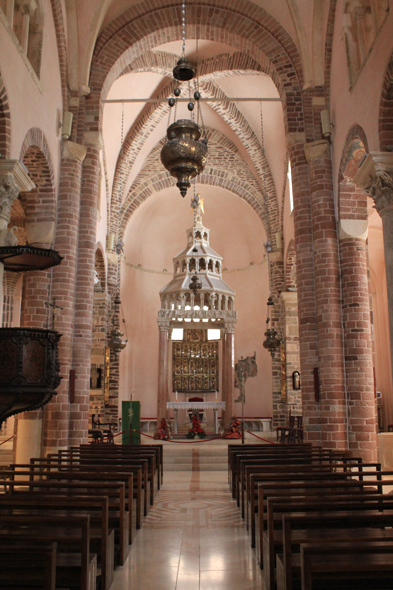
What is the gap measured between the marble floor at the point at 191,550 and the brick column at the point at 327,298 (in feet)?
9.80

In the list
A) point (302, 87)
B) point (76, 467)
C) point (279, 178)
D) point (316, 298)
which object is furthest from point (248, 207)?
point (76, 467)

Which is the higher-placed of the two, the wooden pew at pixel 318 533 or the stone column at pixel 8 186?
the stone column at pixel 8 186

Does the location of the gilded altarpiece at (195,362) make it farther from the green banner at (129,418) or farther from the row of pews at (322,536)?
the row of pews at (322,536)

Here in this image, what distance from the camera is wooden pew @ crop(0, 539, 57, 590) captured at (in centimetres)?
280

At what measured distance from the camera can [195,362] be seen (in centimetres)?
1953

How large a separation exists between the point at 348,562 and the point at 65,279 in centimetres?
892

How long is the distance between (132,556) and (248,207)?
18.0 m

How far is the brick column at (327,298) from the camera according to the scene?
10367 mm

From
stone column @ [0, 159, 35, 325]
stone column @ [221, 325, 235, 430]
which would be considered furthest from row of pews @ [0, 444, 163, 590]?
stone column @ [221, 325, 235, 430]

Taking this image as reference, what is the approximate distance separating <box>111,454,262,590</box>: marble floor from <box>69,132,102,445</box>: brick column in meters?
2.93

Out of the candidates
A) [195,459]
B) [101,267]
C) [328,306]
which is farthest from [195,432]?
[328,306]

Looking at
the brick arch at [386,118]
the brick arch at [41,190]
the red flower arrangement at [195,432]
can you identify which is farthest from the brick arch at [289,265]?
the brick arch at [386,118]

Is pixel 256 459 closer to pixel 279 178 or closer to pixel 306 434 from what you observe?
pixel 306 434

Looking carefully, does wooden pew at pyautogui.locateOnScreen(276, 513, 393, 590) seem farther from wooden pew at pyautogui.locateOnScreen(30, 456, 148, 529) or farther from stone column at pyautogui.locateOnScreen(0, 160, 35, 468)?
stone column at pyautogui.locateOnScreen(0, 160, 35, 468)
